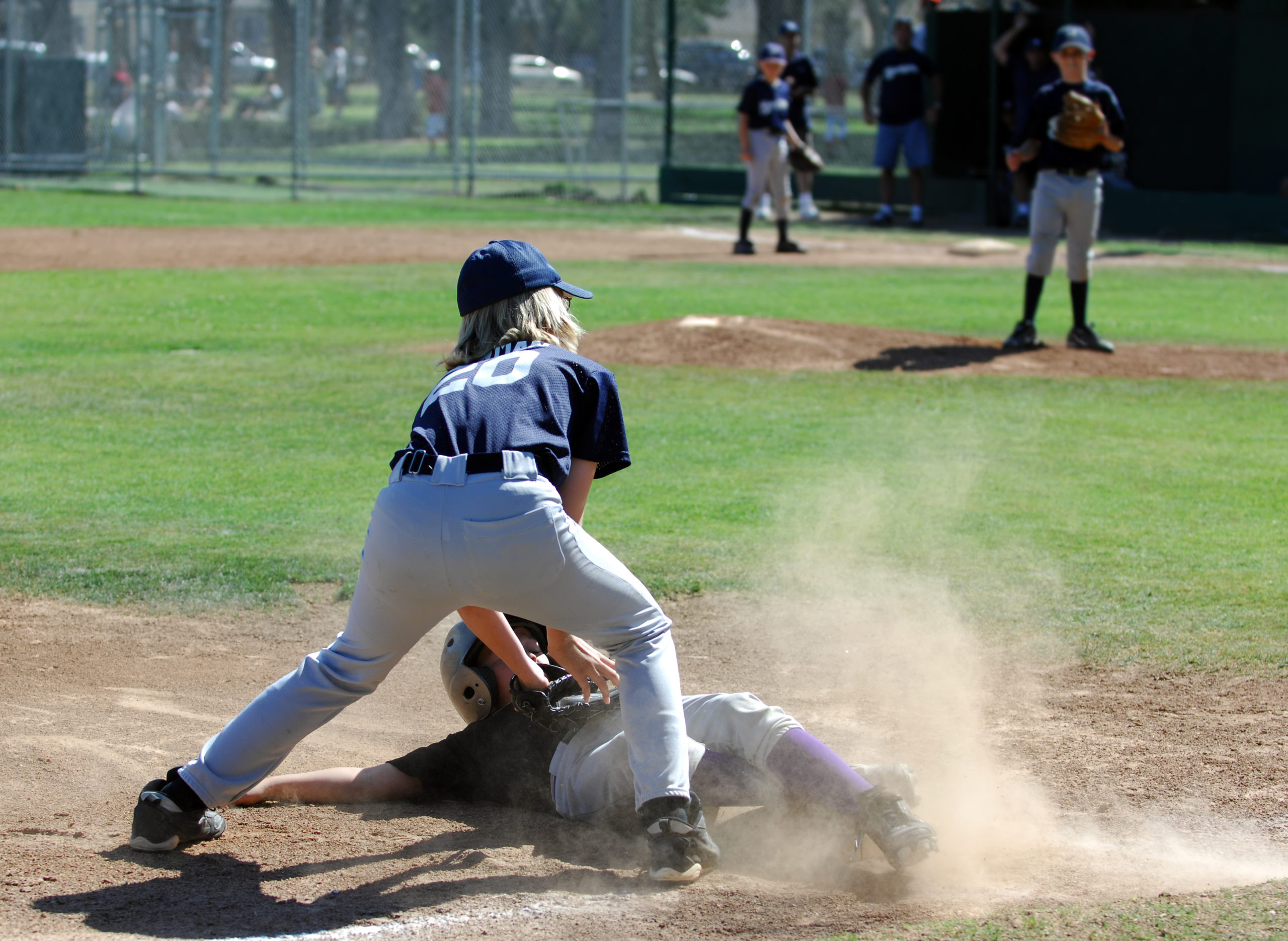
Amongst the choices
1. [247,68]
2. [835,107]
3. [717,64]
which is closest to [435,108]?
[247,68]

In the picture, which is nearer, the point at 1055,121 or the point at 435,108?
the point at 1055,121

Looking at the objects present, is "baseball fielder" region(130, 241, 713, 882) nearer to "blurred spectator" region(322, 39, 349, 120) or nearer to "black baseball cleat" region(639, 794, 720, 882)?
"black baseball cleat" region(639, 794, 720, 882)

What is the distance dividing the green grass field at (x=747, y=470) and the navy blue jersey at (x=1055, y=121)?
6.13ft

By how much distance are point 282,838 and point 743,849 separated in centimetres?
121

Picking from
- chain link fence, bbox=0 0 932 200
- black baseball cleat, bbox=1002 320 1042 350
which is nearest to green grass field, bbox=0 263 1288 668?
black baseball cleat, bbox=1002 320 1042 350

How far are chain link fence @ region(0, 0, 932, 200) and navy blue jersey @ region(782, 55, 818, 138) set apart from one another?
160 inches

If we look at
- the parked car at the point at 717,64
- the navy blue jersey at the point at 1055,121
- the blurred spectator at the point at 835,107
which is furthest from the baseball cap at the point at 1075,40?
the parked car at the point at 717,64

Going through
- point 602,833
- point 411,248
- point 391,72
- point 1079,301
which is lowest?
point 602,833

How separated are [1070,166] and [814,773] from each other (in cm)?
869

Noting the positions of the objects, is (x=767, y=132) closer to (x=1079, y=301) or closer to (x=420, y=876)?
(x=1079, y=301)

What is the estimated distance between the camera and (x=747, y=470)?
8.06 metres

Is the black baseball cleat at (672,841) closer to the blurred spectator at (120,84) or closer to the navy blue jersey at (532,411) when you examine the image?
the navy blue jersey at (532,411)

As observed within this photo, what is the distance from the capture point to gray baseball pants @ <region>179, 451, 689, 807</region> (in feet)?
10.5

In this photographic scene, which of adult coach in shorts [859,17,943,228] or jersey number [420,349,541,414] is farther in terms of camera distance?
adult coach in shorts [859,17,943,228]
